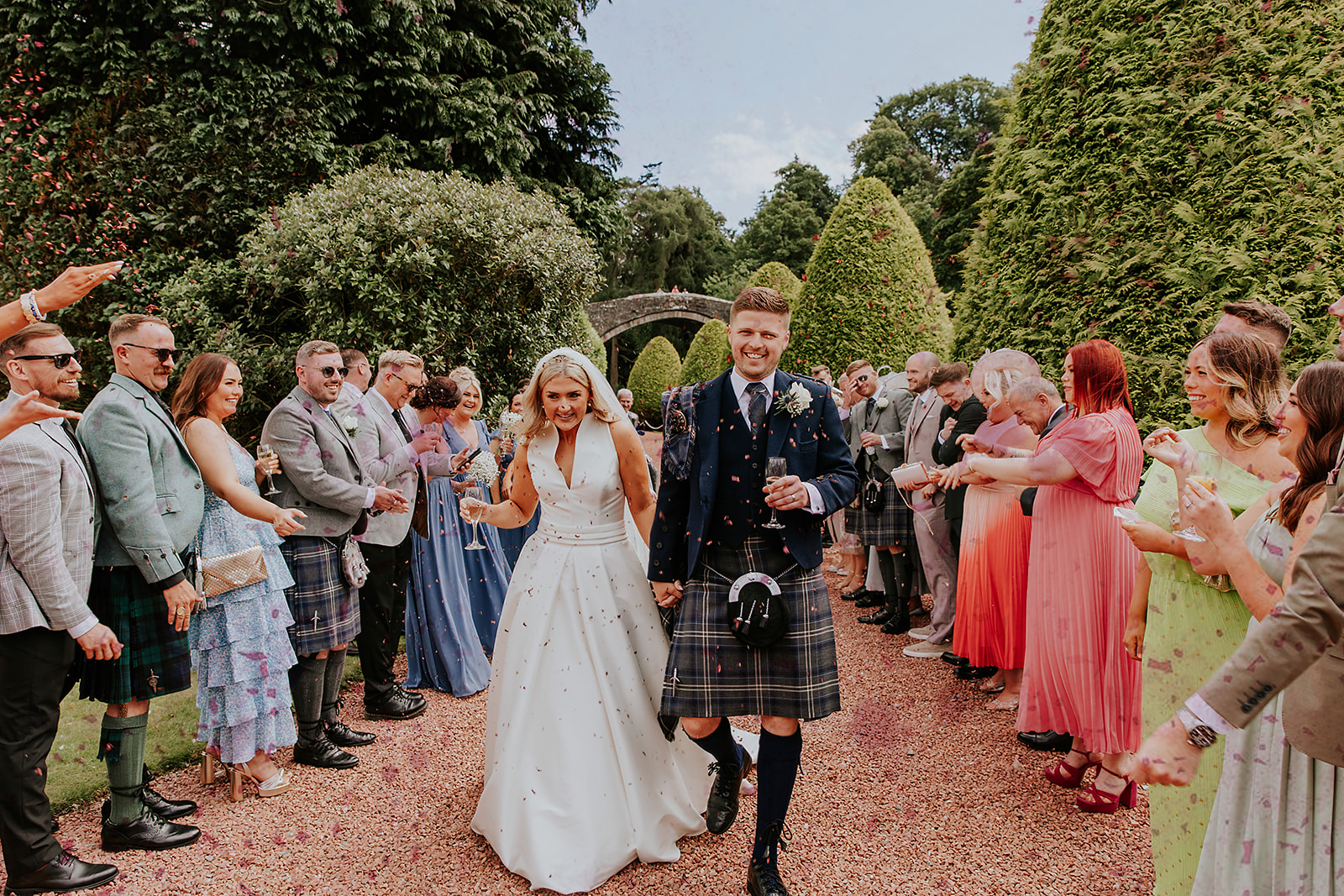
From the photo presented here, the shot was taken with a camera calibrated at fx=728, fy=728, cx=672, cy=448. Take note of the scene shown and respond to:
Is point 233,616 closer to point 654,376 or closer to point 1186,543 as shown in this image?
point 1186,543

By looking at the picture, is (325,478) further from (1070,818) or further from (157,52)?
(157,52)

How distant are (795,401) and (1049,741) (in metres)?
3.06

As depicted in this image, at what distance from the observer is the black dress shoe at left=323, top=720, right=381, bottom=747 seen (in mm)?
4684

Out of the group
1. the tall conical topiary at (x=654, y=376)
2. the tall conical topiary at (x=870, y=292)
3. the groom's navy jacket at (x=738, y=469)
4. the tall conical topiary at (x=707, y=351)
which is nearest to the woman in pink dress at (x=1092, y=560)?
the groom's navy jacket at (x=738, y=469)

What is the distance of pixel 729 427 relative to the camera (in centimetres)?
315

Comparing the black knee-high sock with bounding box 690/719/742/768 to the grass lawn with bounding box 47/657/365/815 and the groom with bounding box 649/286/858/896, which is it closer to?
the groom with bounding box 649/286/858/896

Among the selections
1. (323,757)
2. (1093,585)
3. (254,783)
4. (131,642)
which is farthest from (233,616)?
(1093,585)

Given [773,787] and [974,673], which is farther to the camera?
[974,673]

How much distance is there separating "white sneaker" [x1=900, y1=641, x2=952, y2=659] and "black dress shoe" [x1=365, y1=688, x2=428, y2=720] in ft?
13.2

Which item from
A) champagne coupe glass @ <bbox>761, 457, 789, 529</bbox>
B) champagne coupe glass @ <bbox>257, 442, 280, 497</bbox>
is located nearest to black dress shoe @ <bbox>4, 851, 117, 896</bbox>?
champagne coupe glass @ <bbox>257, 442, 280, 497</bbox>

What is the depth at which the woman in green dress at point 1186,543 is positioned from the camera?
8.63ft

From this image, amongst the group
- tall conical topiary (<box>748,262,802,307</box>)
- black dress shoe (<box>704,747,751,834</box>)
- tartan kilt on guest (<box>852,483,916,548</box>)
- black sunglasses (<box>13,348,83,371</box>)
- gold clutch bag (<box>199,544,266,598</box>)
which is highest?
tall conical topiary (<box>748,262,802,307</box>)

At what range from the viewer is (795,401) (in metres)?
3.09

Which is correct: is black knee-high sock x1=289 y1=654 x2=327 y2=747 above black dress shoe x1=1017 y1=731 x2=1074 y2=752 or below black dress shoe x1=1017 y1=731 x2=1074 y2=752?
above
